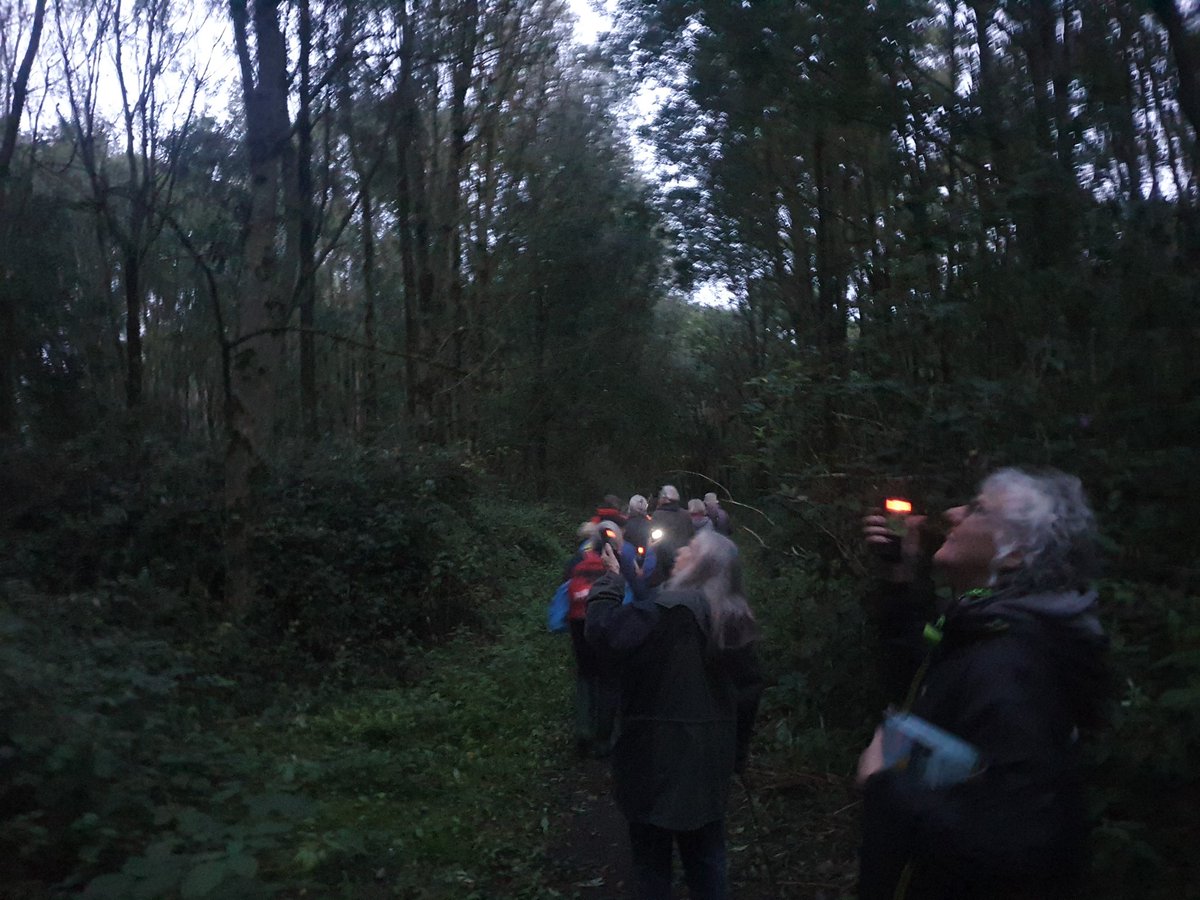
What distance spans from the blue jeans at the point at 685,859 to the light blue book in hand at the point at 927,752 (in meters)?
2.11

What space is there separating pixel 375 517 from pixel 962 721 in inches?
488

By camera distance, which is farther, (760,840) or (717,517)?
(717,517)

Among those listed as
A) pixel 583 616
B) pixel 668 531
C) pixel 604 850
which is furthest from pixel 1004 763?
pixel 668 531

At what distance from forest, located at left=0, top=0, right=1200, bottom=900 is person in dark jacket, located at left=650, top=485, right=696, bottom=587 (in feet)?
2.80

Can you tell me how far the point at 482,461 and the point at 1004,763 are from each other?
16.4 meters

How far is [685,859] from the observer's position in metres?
4.76

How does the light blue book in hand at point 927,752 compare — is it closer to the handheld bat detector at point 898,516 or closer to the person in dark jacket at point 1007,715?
the person in dark jacket at point 1007,715

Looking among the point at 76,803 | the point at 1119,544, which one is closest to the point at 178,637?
the point at 76,803

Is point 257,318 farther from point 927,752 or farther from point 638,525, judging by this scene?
point 927,752

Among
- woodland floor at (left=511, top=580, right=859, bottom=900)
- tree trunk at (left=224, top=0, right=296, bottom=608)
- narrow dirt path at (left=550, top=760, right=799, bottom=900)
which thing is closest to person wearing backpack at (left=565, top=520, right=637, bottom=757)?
narrow dirt path at (left=550, top=760, right=799, bottom=900)

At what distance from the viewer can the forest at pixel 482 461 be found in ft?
16.4

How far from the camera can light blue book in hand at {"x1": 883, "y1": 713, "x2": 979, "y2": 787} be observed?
251 centimetres

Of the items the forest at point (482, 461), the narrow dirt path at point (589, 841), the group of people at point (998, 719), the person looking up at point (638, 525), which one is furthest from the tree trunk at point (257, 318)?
the group of people at point (998, 719)

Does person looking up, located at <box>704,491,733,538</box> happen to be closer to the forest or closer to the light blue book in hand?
the forest
